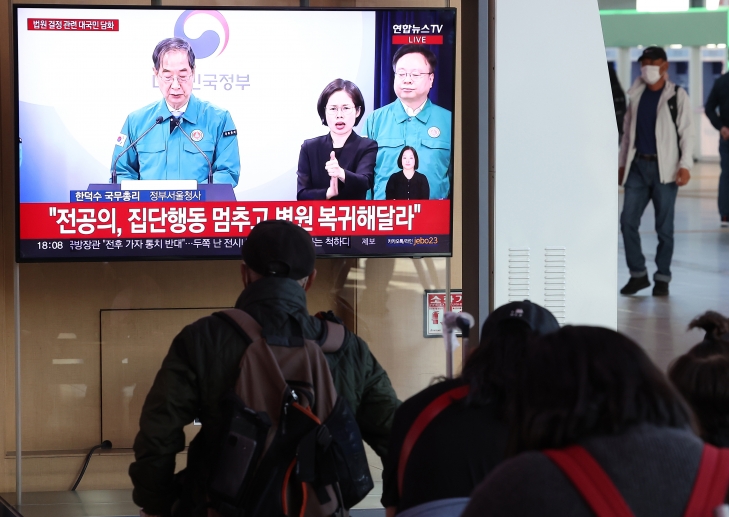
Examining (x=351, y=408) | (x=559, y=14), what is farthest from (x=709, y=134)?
(x=351, y=408)

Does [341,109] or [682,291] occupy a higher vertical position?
[341,109]

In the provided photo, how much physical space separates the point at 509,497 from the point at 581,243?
8.50ft

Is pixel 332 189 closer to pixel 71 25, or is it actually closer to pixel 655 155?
pixel 71 25

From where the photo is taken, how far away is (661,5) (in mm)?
18172

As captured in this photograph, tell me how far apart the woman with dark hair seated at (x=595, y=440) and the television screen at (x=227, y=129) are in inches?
107

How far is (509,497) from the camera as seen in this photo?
1.14 m

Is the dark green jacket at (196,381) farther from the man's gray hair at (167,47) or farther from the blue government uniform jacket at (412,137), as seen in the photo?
the man's gray hair at (167,47)

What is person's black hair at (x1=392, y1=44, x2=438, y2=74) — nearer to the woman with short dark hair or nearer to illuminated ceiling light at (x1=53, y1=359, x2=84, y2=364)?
the woman with short dark hair

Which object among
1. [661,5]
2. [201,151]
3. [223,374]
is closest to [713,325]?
[223,374]

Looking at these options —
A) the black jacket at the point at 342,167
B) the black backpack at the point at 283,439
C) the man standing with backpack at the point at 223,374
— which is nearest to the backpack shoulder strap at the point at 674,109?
the black jacket at the point at 342,167

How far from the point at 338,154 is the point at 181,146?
2.18 ft

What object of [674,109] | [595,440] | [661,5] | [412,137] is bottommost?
[595,440]

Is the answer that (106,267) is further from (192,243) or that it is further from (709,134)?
(709,134)

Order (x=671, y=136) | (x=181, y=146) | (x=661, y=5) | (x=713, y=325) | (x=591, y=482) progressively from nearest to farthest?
1. (x=591, y=482)
2. (x=713, y=325)
3. (x=181, y=146)
4. (x=671, y=136)
5. (x=661, y=5)
